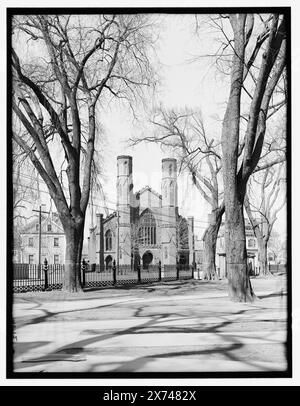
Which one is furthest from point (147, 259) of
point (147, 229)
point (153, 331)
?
point (153, 331)

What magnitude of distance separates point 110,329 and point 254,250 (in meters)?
2.59

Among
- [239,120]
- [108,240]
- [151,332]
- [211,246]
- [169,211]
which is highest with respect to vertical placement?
[239,120]

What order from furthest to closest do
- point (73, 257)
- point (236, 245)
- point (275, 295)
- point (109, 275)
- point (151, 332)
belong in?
point (236, 245) → point (109, 275) → point (73, 257) → point (275, 295) → point (151, 332)

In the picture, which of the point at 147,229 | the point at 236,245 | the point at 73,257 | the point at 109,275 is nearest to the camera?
the point at 147,229

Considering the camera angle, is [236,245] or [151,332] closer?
[151,332]

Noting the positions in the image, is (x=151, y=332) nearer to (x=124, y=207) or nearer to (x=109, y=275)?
(x=109, y=275)

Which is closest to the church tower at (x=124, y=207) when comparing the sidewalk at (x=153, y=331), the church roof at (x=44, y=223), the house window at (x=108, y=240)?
the house window at (x=108, y=240)

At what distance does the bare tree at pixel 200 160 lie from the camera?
771cm

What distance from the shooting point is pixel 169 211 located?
7512mm

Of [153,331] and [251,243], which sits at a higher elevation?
[251,243]

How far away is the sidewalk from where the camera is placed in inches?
241

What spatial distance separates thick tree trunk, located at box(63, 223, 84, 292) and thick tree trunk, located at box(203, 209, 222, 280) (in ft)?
5.88

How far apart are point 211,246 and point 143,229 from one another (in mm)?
1094
